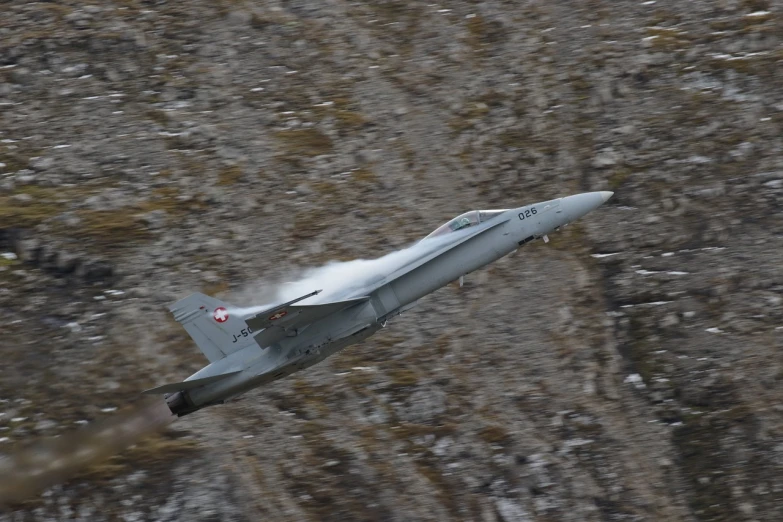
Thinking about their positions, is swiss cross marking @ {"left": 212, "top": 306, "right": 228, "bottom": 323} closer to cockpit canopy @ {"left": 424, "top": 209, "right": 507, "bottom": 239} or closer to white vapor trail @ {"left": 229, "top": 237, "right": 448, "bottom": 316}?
white vapor trail @ {"left": 229, "top": 237, "right": 448, "bottom": 316}

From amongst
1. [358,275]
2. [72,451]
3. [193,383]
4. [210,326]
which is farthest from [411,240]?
[72,451]

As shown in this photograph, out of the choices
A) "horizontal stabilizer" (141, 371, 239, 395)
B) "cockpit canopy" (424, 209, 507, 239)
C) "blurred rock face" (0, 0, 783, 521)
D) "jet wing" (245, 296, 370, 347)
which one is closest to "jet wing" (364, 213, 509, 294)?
"cockpit canopy" (424, 209, 507, 239)

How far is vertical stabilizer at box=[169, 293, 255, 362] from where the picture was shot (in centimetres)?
2989

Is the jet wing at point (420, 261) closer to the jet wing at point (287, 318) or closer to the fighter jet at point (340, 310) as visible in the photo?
the fighter jet at point (340, 310)

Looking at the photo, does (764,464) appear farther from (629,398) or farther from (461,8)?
(461,8)

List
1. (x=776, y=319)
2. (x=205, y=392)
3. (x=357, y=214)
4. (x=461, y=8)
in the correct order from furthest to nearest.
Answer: (x=461, y=8) < (x=357, y=214) < (x=776, y=319) < (x=205, y=392)

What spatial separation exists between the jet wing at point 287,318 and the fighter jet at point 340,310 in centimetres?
3

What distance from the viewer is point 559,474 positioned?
3319 centimetres

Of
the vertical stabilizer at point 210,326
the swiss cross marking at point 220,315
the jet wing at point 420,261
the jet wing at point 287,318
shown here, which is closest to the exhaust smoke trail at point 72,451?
the vertical stabilizer at point 210,326

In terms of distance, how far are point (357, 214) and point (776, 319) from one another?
579 inches

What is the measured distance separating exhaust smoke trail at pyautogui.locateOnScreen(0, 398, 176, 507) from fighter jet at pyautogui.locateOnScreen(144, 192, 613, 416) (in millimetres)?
3006

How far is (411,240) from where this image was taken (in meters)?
39.4

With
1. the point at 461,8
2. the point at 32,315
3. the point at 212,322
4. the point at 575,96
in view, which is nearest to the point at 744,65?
the point at 575,96

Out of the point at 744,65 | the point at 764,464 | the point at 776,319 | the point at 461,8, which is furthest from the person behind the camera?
the point at 461,8
